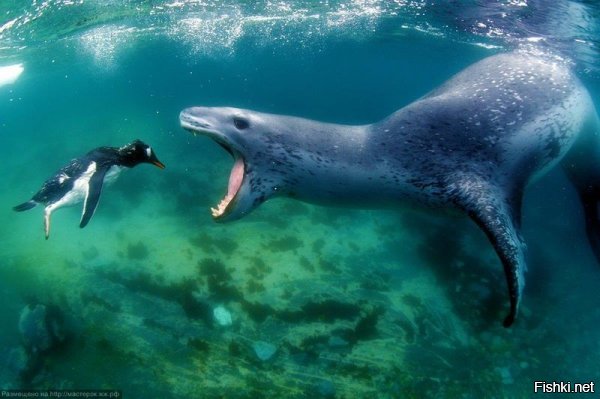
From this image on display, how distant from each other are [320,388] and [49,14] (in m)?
13.5

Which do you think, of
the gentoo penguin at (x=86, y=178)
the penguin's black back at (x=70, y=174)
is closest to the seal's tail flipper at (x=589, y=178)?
the gentoo penguin at (x=86, y=178)

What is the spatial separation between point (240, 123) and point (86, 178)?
3.05m

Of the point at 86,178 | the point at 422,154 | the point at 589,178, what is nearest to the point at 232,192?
the point at 422,154

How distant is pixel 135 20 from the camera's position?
15.0 m

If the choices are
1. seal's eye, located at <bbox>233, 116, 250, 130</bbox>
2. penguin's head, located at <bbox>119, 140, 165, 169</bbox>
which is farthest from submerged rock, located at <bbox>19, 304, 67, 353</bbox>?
seal's eye, located at <bbox>233, 116, 250, 130</bbox>

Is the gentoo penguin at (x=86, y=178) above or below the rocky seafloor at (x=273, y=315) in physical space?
above

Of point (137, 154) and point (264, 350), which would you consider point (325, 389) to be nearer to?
point (264, 350)

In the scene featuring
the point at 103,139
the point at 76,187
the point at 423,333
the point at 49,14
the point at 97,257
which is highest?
the point at 49,14

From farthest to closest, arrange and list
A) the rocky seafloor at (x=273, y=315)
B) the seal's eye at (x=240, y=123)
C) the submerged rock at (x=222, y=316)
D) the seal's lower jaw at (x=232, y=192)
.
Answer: the submerged rock at (x=222, y=316) → the rocky seafloor at (x=273, y=315) → the seal's eye at (x=240, y=123) → the seal's lower jaw at (x=232, y=192)

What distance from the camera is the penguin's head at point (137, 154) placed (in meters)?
4.71

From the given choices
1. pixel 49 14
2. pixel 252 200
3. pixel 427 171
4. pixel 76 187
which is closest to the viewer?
pixel 252 200

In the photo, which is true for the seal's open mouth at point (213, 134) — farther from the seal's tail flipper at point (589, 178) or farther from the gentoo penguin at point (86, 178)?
the seal's tail flipper at point (589, 178)

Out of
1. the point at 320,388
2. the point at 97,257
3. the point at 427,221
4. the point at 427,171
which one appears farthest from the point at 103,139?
the point at 427,171

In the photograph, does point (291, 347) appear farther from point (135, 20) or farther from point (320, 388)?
point (135, 20)
